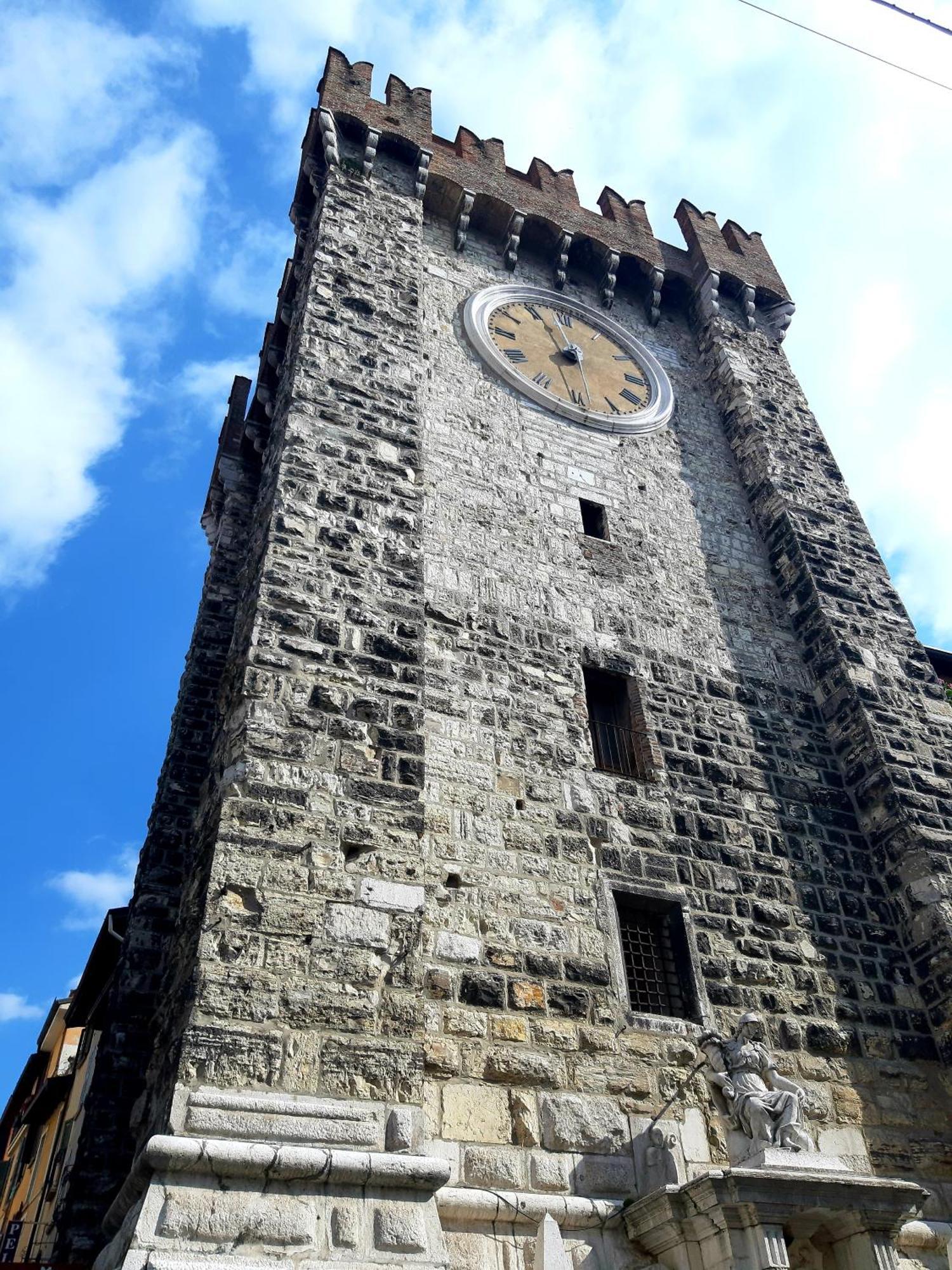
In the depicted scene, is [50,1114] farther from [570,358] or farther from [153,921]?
[570,358]

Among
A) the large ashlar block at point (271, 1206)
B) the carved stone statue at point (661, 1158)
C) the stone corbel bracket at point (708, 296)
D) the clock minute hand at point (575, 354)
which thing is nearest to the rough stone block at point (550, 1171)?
the carved stone statue at point (661, 1158)

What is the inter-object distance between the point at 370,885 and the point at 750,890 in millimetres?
3063

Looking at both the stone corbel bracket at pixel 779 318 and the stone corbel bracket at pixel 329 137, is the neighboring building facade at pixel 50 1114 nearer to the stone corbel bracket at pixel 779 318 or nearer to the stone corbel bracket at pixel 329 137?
the stone corbel bracket at pixel 329 137

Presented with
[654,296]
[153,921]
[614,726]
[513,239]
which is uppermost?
[654,296]

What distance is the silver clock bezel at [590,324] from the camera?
9688 mm

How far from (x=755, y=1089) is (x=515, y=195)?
10023 mm

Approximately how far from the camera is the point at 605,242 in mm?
11953

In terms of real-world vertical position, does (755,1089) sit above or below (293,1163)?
above

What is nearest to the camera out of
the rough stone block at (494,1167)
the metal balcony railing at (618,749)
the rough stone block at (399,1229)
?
the rough stone block at (399,1229)

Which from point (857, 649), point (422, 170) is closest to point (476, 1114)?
point (857, 649)

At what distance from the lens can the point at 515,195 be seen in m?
11.7

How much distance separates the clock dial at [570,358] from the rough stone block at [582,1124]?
6637 mm

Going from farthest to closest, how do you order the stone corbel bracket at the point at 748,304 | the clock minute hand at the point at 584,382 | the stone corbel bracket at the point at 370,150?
the stone corbel bracket at the point at 748,304 → the stone corbel bracket at the point at 370,150 → the clock minute hand at the point at 584,382

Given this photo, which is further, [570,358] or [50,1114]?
[50,1114]
